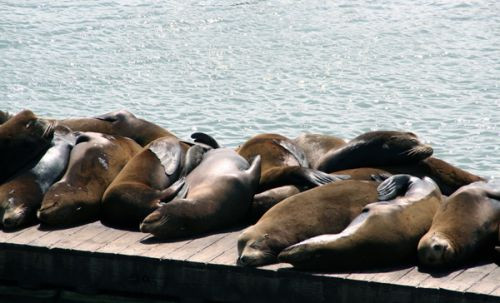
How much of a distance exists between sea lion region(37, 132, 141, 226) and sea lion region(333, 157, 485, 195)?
1327 millimetres

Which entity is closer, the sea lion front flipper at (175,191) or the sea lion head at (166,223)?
the sea lion head at (166,223)

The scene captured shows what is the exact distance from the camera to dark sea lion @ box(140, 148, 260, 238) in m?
5.94

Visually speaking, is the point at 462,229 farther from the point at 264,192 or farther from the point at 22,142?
the point at 22,142

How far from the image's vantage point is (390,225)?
5.47 m

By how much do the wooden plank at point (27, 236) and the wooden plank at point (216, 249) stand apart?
951mm

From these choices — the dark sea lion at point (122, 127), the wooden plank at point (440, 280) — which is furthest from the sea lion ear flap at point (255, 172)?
the wooden plank at point (440, 280)

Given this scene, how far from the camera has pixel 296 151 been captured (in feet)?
23.1

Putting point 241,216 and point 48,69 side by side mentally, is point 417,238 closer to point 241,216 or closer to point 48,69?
point 241,216

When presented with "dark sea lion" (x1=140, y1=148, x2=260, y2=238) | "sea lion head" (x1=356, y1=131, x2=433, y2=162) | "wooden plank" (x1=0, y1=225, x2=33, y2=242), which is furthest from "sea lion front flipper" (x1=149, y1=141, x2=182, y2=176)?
"sea lion head" (x1=356, y1=131, x2=433, y2=162)

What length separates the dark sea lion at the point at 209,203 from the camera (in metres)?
5.94

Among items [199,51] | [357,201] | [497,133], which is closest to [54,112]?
[199,51]

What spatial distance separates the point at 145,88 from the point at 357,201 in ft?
28.4

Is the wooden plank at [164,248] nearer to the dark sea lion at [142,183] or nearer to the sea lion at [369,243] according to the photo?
the dark sea lion at [142,183]

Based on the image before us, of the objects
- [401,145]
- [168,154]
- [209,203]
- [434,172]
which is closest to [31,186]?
[168,154]
